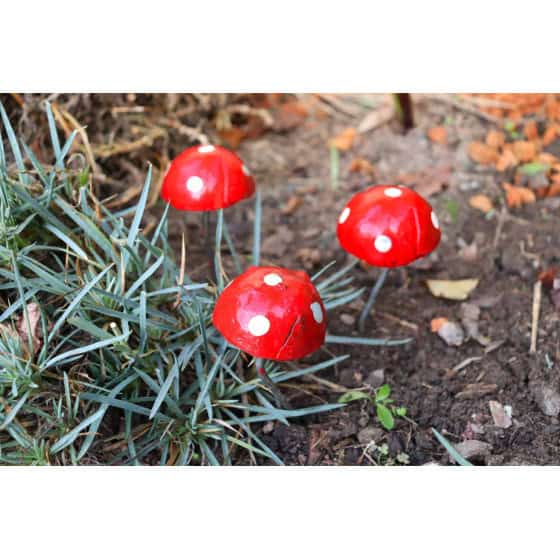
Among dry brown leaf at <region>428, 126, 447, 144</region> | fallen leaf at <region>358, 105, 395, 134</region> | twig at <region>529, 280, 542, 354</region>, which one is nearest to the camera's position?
twig at <region>529, 280, 542, 354</region>

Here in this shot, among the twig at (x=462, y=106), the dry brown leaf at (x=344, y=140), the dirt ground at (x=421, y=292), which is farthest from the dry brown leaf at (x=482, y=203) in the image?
the dry brown leaf at (x=344, y=140)

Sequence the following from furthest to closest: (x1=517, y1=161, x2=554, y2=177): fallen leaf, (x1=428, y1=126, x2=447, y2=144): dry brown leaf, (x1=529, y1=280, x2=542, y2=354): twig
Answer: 1. (x1=428, y1=126, x2=447, y2=144): dry brown leaf
2. (x1=517, y1=161, x2=554, y2=177): fallen leaf
3. (x1=529, y1=280, x2=542, y2=354): twig

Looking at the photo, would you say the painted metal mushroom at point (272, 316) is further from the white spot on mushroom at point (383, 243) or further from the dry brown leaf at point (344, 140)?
the dry brown leaf at point (344, 140)

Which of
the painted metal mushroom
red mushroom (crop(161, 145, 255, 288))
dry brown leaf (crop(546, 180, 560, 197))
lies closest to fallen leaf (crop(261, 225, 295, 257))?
red mushroom (crop(161, 145, 255, 288))

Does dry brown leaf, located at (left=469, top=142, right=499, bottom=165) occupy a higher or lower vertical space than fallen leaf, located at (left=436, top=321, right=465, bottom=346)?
higher

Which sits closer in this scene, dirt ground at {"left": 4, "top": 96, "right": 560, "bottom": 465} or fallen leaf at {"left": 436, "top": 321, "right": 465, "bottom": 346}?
dirt ground at {"left": 4, "top": 96, "right": 560, "bottom": 465}

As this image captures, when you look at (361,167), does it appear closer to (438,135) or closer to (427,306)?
(438,135)

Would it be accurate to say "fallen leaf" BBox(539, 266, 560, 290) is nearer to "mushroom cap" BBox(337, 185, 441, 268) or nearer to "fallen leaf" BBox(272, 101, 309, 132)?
"mushroom cap" BBox(337, 185, 441, 268)
